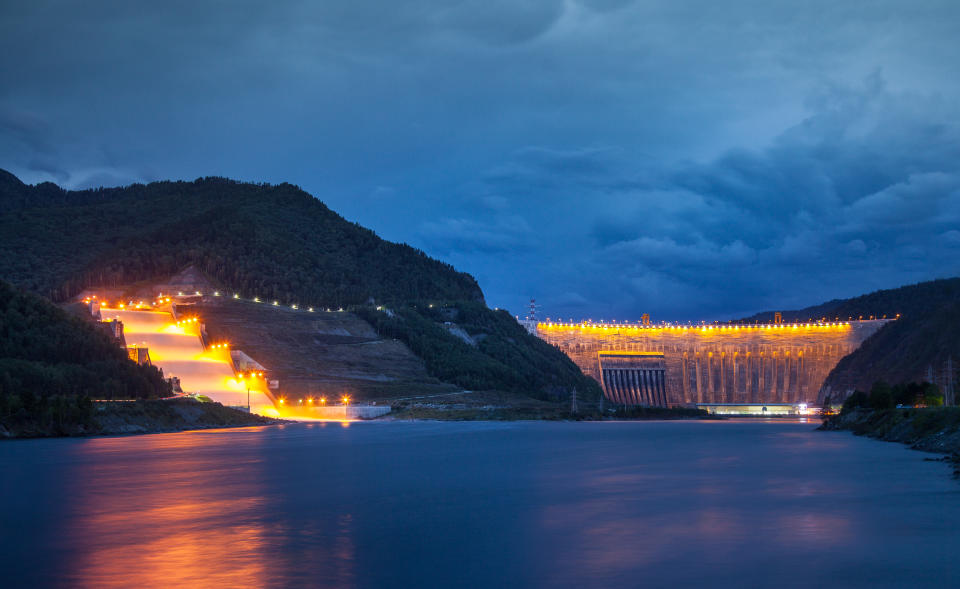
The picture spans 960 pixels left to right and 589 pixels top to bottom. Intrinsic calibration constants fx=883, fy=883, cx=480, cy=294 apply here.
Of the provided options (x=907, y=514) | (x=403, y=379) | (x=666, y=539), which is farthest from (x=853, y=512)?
(x=403, y=379)

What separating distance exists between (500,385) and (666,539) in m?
104

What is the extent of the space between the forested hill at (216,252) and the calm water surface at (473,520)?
10644cm

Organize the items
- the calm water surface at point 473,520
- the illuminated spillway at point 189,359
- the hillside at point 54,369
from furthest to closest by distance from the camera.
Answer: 1. the illuminated spillway at point 189,359
2. the hillside at point 54,369
3. the calm water surface at point 473,520

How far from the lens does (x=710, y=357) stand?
15500cm

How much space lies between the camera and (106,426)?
212 ft

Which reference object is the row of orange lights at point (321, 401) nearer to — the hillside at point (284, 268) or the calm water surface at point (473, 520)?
the hillside at point (284, 268)

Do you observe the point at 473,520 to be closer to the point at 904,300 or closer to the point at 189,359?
the point at 189,359

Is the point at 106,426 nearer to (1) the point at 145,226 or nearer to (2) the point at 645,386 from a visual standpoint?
(2) the point at 645,386

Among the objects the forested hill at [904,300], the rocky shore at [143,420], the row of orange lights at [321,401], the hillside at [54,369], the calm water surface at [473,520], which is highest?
the forested hill at [904,300]

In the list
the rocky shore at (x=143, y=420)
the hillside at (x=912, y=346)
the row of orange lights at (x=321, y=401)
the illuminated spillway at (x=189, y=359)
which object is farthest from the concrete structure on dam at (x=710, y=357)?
the rocky shore at (x=143, y=420)

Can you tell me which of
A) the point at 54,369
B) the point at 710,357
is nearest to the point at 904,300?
the point at 710,357

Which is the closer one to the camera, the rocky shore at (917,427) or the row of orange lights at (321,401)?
the rocky shore at (917,427)

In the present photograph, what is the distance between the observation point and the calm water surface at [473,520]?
56.9 ft

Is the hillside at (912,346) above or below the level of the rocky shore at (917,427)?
above
